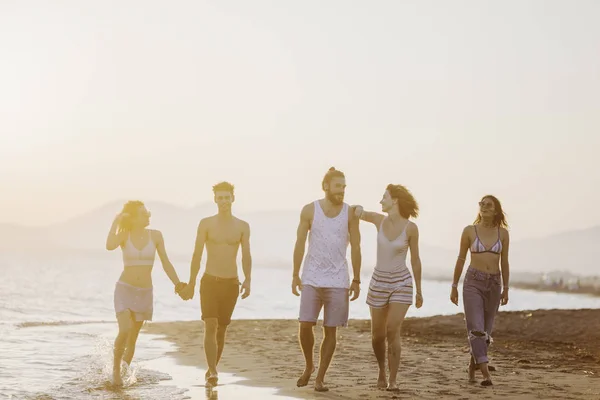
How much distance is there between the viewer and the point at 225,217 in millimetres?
10164

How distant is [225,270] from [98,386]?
2175mm

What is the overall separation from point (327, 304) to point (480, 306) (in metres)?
1.95

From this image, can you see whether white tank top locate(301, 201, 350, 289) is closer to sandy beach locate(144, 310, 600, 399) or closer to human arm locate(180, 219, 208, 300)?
sandy beach locate(144, 310, 600, 399)

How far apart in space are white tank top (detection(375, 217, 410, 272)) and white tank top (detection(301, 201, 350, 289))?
1.30 ft

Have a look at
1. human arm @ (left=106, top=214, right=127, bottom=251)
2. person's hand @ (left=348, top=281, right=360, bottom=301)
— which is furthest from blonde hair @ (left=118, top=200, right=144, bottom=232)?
person's hand @ (left=348, top=281, right=360, bottom=301)

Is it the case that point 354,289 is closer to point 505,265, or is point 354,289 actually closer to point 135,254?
point 505,265

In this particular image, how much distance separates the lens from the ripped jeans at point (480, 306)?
1016 cm

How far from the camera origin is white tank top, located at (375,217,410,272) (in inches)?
373

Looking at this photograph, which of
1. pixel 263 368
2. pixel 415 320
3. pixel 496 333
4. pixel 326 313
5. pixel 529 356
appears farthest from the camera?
pixel 415 320

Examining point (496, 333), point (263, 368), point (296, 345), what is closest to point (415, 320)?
point (496, 333)

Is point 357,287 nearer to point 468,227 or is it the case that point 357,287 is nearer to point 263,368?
point 468,227

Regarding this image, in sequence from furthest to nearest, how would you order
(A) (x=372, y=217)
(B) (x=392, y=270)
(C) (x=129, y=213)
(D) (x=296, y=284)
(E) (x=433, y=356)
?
(E) (x=433, y=356), (C) (x=129, y=213), (A) (x=372, y=217), (B) (x=392, y=270), (D) (x=296, y=284)

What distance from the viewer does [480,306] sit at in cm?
1027

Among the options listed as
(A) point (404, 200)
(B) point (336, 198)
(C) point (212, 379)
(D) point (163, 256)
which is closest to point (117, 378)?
(C) point (212, 379)
